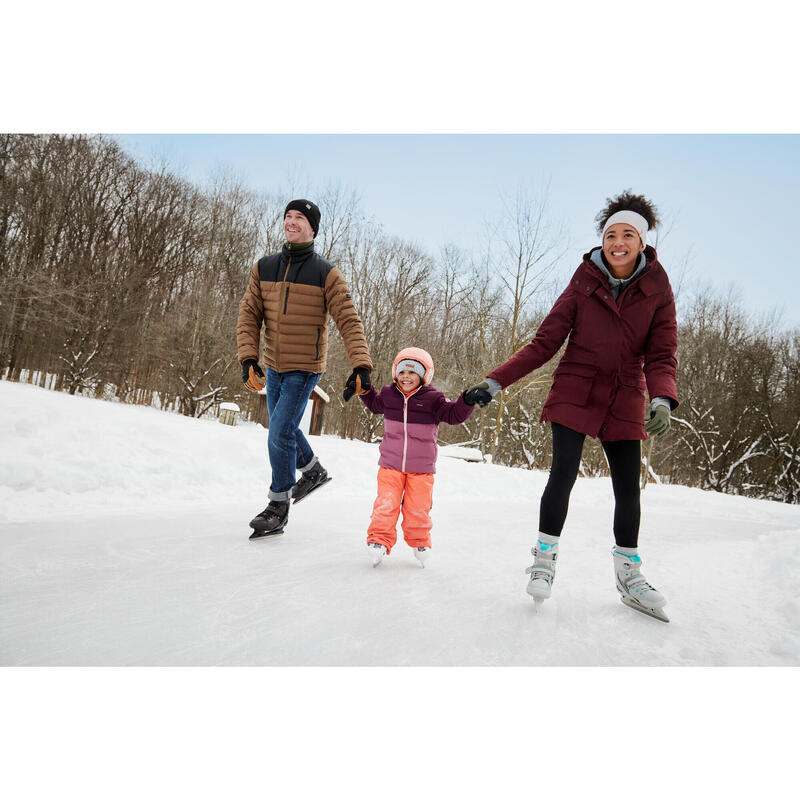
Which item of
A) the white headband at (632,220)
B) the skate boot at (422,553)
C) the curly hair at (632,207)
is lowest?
the skate boot at (422,553)

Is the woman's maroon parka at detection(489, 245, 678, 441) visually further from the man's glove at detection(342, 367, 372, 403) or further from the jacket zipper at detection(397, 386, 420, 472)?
the man's glove at detection(342, 367, 372, 403)

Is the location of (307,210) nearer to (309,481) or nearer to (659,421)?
(309,481)

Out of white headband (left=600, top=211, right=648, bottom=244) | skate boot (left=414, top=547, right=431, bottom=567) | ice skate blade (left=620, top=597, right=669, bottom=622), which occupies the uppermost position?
white headband (left=600, top=211, right=648, bottom=244)

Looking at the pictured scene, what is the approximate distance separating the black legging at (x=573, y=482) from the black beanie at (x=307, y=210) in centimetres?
176

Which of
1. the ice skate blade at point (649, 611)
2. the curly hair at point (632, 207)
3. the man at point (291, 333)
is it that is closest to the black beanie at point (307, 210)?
the man at point (291, 333)

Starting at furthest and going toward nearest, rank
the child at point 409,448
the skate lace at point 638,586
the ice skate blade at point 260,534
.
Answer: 1. the ice skate blade at point 260,534
2. the child at point 409,448
3. the skate lace at point 638,586

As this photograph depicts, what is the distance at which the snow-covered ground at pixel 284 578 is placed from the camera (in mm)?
1583

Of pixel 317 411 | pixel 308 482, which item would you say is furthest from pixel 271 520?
pixel 317 411

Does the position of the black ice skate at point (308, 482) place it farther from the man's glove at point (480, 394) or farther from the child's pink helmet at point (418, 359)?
the man's glove at point (480, 394)

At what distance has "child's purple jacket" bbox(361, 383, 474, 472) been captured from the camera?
105 inches

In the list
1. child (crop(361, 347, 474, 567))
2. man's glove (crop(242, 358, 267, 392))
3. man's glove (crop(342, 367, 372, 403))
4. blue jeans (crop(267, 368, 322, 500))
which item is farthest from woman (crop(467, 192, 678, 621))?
man's glove (crop(242, 358, 267, 392))

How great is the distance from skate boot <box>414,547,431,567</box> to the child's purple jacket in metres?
0.39

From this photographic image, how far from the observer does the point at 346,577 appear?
2.25m

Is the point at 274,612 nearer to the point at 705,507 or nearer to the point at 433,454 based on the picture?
the point at 433,454
